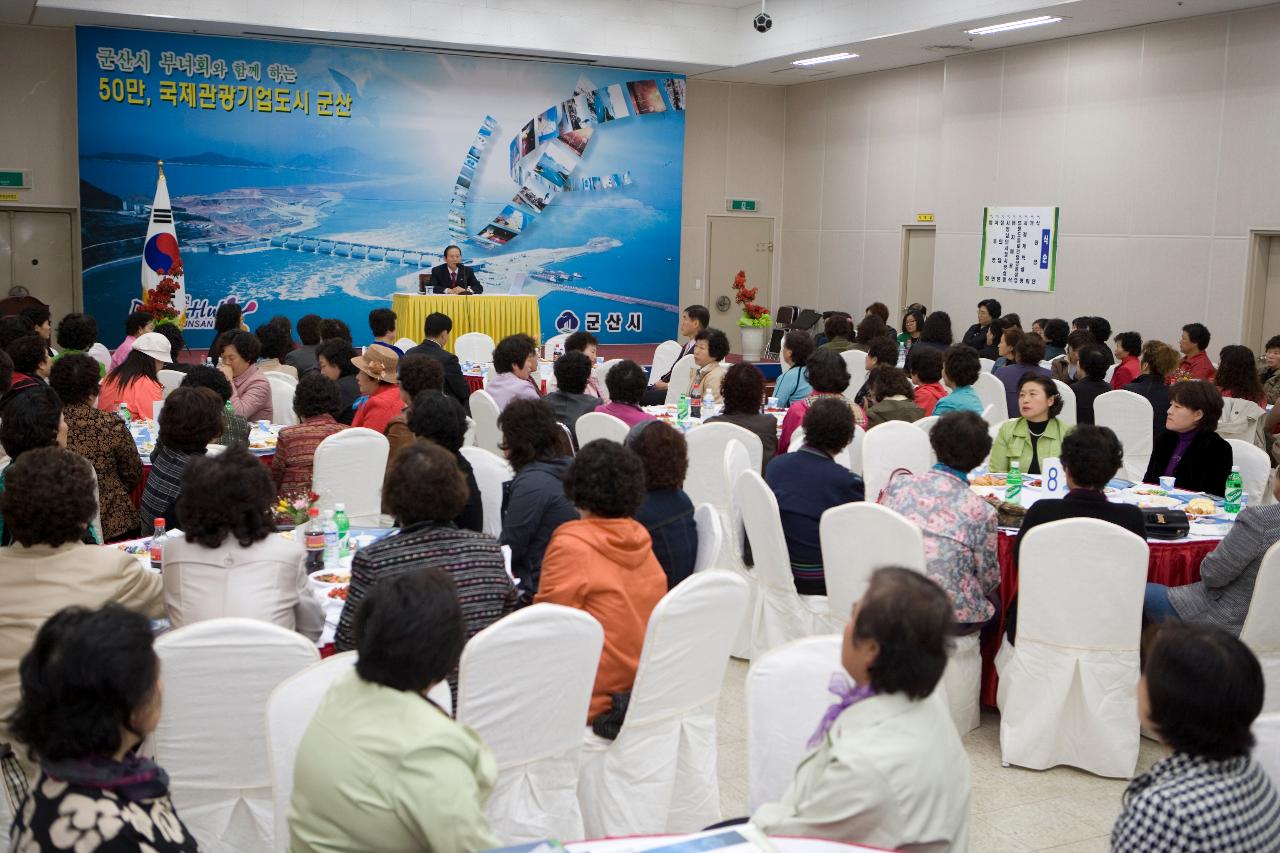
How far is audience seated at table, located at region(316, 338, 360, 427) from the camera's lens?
7750 mm

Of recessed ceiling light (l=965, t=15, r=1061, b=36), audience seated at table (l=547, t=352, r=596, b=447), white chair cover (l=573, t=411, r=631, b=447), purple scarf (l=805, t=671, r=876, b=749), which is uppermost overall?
recessed ceiling light (l=965, t=15, r=1061, b=36)

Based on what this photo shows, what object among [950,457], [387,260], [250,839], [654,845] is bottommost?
[250,839]

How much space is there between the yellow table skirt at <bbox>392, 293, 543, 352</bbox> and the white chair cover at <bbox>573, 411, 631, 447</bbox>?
6.23 metres

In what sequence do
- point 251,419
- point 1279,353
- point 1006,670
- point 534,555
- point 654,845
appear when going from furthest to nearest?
point 1279,353
point 251,419
point 1006,670
point 534,555
point 654,845

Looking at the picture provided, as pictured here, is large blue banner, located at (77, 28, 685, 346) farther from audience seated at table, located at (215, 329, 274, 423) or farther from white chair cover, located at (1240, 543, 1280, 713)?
white chair cover, located at (1240, 543, 1280, 713)

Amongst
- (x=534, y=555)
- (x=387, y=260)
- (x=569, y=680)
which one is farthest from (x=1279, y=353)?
(x=387, y=260)

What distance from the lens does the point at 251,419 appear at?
7.69m

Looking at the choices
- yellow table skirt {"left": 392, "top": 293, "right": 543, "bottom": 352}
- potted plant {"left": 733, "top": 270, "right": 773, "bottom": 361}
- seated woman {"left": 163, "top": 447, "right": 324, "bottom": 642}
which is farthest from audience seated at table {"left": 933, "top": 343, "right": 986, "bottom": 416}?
potted plant {"left": 733, "top": 270, "right": 773, "bottom": 361}

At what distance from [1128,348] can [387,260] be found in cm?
929

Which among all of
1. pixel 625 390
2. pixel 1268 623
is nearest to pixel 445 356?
pixel 625 390

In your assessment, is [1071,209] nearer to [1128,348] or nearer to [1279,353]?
[1128,348]

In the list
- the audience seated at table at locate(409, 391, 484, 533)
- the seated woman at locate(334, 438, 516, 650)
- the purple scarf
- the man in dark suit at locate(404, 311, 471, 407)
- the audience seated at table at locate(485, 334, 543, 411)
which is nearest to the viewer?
the purple scarf

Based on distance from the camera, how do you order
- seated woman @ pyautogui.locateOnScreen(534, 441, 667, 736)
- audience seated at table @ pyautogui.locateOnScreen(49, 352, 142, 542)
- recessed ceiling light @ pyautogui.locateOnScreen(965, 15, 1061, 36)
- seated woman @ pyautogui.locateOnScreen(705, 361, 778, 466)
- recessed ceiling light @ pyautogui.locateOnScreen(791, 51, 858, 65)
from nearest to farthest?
1. seated woman @ pyautogui.locateOnScreen(534, 441, 667, 736)
2. audience seated at table @ pyautogui.locateOnScreen(49, 352, 142, 542)
3. seated woman @ pyautogui.locateOnScreen(705, 361, 778, 466)
4. recessed ceiling light @ pyautogui.locateOnScreen(965, 15, 1061, 36)
5. recessed ceiling light @ pyautogui.locateOnScreen(791, 51, 858, 65)

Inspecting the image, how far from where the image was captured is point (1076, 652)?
468cm
